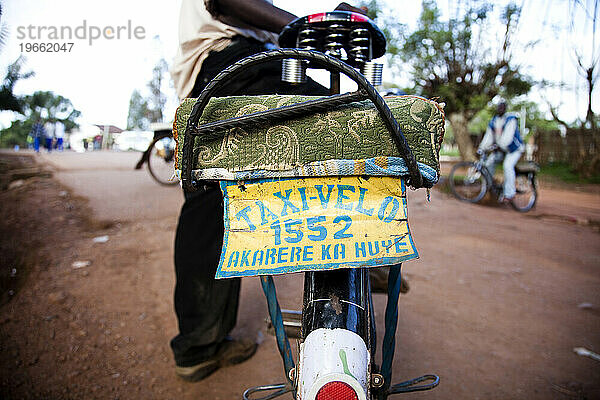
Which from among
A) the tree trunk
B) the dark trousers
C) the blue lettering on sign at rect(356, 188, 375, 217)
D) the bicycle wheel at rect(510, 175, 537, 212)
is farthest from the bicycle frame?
the tree trunk

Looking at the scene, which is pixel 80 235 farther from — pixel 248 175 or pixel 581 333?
pixel 581 333

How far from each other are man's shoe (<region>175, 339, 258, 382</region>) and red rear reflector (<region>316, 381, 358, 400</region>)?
1178 mm

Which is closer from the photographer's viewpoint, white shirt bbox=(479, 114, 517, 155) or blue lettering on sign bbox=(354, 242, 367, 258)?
blue lettering on sign bbox=(354, 242, 367, 258)

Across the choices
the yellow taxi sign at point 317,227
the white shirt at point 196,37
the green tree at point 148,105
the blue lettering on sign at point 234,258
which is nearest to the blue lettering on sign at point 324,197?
the yellow taxi sign at point 317,227

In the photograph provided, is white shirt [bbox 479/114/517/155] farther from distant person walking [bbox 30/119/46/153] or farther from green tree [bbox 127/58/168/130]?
green tree [bbox 127/58/168/130]

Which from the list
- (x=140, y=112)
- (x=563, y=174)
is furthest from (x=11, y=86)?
(x=140, y=112)

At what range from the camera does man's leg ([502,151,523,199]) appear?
258 inches

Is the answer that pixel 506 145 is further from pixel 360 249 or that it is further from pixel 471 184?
pixel 360 249

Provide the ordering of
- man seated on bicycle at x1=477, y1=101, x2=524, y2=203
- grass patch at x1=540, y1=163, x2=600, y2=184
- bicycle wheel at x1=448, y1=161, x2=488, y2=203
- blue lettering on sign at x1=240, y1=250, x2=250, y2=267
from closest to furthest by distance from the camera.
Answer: blue lettering on sign at x1=240, y1=250, x2=250, y2=267 → man seated on bicycle at x1=477, y1=101, x2=524, y2=203 → bicycle wheel at x1=448, y1=161, x2=488, y2=203 → grass patch at x1=540, y1=163, x2=600, y2=184

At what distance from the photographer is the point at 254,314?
2.38 metres

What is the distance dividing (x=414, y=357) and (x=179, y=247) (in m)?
1.24

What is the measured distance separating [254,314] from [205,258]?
0.91 metres

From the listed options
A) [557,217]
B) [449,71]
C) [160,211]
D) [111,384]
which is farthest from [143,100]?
[111,384]

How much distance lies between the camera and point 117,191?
5.79 meters
